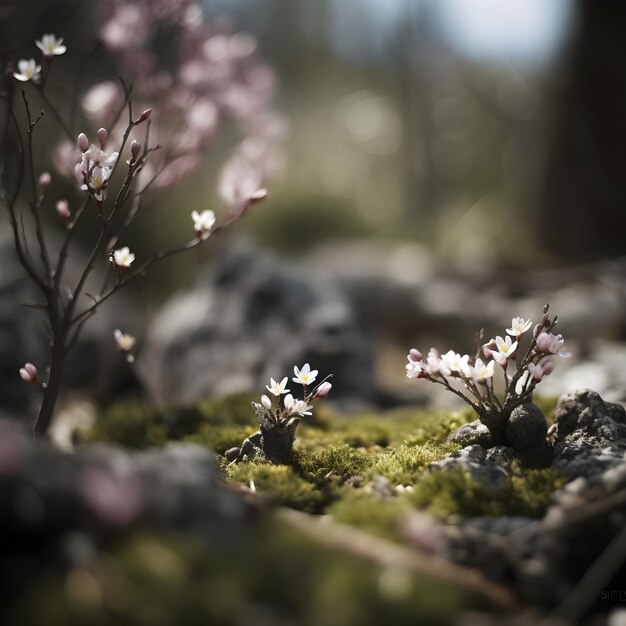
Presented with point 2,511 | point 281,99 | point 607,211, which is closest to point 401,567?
point 2,511

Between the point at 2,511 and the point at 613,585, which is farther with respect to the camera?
the point at 613,585

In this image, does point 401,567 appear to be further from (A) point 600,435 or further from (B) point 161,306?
(B) point 161,306

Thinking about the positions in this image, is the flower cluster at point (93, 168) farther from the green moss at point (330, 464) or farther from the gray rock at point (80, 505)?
the green moss at point (330, 464)

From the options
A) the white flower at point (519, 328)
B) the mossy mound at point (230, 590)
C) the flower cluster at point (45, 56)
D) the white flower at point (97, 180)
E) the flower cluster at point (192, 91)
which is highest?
the flower cluster at point (192, 91)

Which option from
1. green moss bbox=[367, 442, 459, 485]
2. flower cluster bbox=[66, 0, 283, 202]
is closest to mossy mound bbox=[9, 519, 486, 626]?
green moss bbox=[367, 442, 459, 485]

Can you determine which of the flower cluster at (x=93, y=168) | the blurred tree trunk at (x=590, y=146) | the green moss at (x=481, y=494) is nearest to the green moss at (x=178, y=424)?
the green moss at (x=481, y=494)

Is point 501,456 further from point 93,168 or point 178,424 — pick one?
point 93,168

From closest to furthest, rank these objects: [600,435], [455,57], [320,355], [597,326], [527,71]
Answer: [600,435] < [320,355] < [597,326] < [527,71] < [455,57]

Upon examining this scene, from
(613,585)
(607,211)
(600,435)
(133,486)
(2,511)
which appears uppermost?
(607,211)
